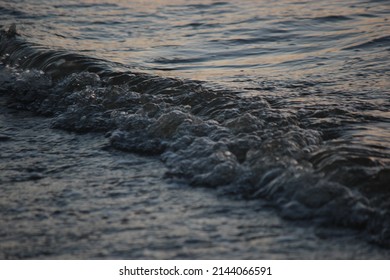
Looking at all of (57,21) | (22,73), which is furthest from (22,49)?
(57,21)

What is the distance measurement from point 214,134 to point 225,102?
2.61 feet

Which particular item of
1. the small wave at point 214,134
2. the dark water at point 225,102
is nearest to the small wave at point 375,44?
the dark water at point 225,102

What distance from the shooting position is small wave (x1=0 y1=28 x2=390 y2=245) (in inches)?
145

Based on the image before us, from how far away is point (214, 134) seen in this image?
4738 millimetres

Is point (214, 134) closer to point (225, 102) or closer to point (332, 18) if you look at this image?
point (225, 102)

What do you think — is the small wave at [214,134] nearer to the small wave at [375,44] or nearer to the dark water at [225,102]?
the dark water at [225,102]

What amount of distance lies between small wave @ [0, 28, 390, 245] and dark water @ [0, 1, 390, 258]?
0.04ft

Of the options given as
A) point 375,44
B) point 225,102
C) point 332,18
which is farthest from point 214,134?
point 332,18

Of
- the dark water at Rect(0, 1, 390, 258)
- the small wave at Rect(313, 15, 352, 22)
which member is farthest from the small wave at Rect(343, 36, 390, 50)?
the small wave at Rect(313, 15, 352, 22)

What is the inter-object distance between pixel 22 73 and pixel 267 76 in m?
2.52

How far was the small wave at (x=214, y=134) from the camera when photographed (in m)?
3.70

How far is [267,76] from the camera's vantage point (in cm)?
646
